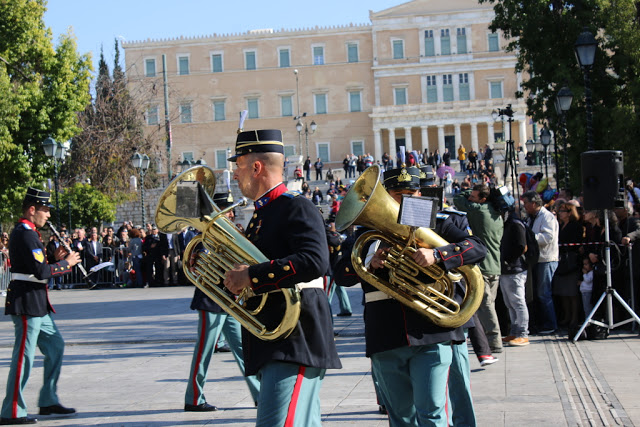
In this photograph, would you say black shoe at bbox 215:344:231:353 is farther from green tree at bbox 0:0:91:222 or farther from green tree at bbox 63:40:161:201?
green tree at bbox 63:40:161:201

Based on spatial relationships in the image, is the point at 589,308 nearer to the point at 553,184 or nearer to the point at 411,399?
the point at 411,399

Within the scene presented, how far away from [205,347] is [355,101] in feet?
258

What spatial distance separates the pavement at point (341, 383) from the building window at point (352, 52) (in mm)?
72713

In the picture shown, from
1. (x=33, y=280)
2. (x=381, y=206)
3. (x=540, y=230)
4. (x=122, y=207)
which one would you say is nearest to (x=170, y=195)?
(x=381, y=206)

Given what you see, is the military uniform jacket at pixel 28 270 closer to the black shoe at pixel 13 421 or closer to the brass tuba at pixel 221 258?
the black shoe at pixel 13 421

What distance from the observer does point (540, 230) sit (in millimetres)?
11820

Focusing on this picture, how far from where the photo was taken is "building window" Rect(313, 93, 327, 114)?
85.0m

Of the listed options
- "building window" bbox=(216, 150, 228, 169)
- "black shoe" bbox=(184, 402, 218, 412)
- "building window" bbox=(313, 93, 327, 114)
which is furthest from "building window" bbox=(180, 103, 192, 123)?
"black shoe" bbox=(184, 402, 218, 412)

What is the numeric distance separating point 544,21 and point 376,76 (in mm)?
55249

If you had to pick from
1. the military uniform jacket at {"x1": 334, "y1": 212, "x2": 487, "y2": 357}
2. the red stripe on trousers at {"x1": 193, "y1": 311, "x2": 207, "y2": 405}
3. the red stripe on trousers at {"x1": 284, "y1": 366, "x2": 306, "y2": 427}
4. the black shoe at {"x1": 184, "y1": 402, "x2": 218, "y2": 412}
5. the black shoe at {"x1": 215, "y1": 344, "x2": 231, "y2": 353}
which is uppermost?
the military uniform jacket at {"x1": 334, "y1": 212, "x2": 487, "y2": 357}

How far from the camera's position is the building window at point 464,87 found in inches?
3273

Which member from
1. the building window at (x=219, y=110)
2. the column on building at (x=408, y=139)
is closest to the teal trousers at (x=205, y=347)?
the column on building at (x=408, y=139)

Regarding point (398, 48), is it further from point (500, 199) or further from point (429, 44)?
point (500, 199)

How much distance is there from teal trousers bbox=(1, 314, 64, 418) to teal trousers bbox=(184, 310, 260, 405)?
1.19 meters
